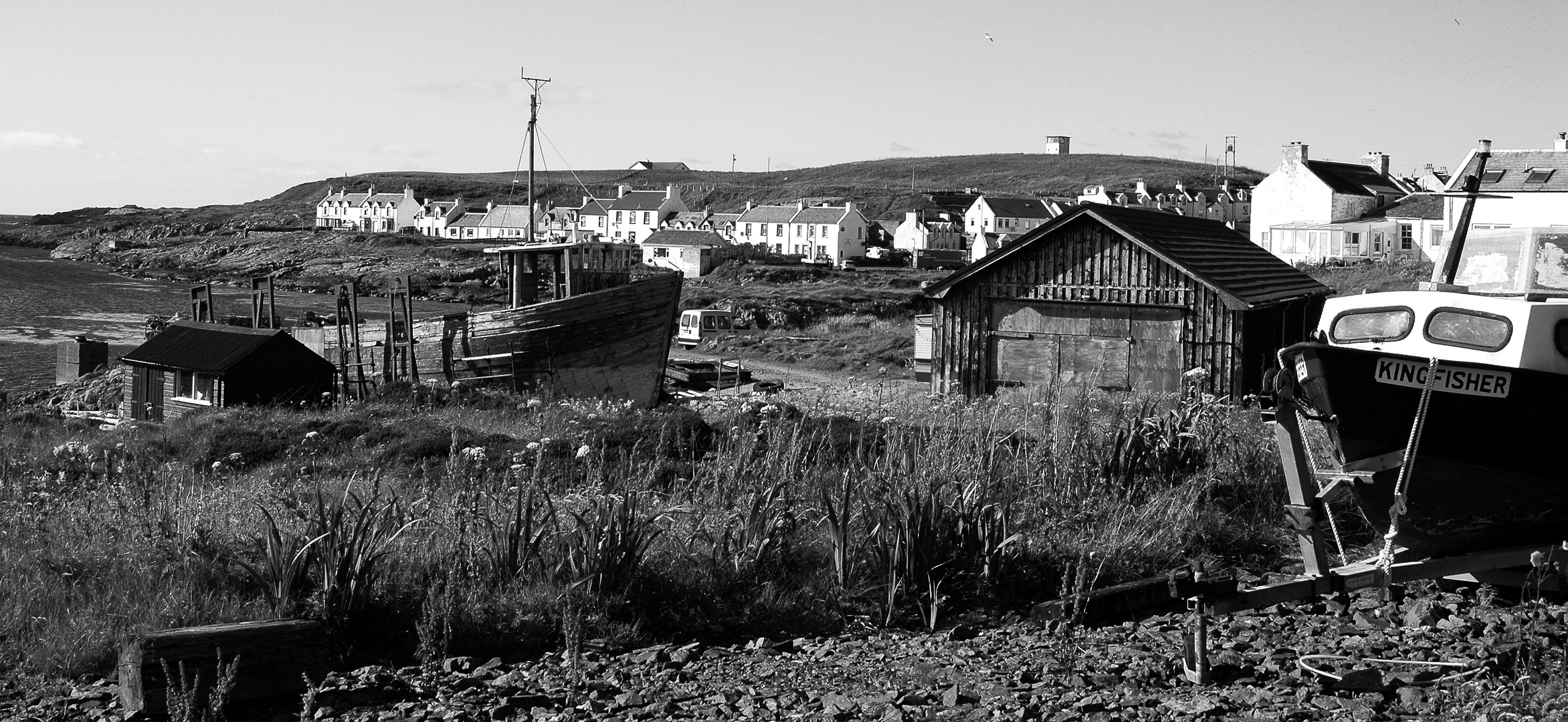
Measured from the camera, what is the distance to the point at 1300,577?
24.1 feet

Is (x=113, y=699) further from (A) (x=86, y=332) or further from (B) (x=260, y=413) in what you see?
(A) (x=86, y=332)

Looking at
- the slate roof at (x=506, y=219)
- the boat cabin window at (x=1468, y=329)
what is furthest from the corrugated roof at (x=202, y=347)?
the slate roof at (x=506, y=219)

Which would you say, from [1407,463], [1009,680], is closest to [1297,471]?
[1407,463]

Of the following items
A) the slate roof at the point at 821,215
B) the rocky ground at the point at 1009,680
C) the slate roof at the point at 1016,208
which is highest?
the slate roof at the point at 1016,208

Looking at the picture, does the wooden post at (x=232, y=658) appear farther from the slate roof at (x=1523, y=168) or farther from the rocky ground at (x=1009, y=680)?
the slate roof at (x=1523, y=168)

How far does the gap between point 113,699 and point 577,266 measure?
20979 mm

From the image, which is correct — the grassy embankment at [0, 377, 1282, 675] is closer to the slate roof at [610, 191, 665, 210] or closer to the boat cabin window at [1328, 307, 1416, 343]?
the boat cabin window at [1328, 307, 1416, 343]

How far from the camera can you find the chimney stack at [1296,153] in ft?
215

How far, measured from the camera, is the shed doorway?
20.5m

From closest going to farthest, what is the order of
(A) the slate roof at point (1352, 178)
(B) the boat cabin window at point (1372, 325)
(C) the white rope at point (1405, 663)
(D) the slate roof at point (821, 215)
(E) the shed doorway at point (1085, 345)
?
1. (C) the white rope at point (1405, 663)
2. (B) the boat cabin window at point (1372, 325)
3. (E) the shed doorway at point (1085, 345)
4. (A) the slate roof at point (1352, 178)
5. (D) the slate roof at point (821, 215)

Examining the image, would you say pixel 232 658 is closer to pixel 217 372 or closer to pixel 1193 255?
pixel 217 372

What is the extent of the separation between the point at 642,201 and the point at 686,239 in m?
28.8

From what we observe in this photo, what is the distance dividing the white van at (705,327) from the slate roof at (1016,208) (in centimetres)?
5743

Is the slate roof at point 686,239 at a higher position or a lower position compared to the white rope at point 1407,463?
higher
